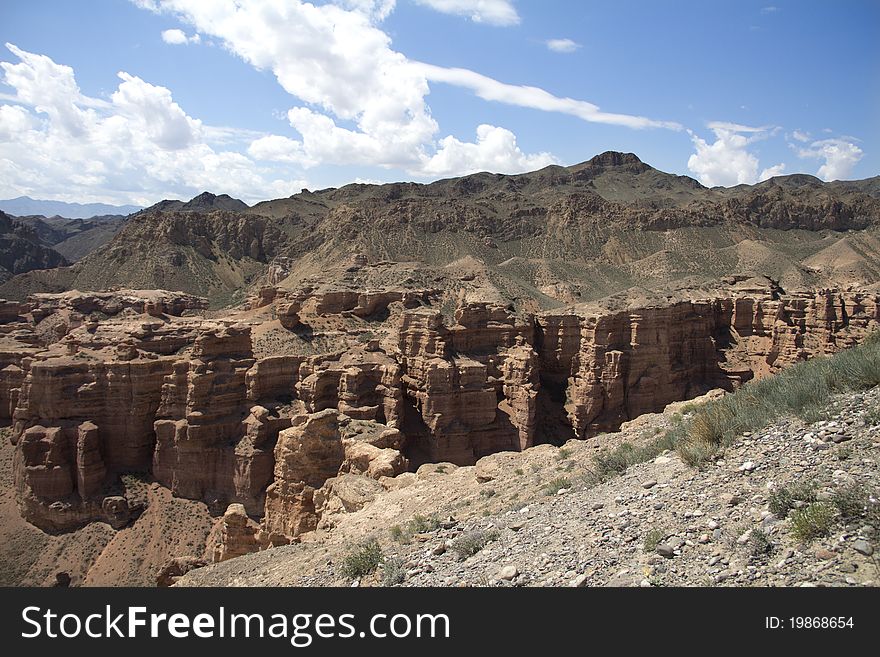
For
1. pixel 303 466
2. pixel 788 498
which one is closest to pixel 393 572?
pixel 788 498

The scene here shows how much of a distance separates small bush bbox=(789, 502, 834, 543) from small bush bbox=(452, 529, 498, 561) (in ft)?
13.8

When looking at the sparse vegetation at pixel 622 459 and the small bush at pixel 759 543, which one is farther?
the sparse vegetation at pixel 622 459

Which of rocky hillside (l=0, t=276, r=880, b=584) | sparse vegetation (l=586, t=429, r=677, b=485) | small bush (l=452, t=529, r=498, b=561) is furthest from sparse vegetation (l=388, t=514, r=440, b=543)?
rocky hillside (l=0, t=276, r=880, b=584)

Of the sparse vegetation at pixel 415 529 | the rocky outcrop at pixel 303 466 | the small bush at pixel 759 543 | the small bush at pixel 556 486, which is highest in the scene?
the small bush at pixel 759 543

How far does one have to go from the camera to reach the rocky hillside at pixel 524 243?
7500cm

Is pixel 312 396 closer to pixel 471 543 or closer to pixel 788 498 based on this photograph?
pixel 471 543

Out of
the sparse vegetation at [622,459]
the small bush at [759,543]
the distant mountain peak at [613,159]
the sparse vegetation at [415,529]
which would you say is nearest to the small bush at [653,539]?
the small bush at [759,543]

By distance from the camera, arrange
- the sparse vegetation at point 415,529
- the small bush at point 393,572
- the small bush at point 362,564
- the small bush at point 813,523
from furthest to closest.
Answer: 1. the sparse vegetation at point 415,529
2. the small bush at point 362,564
3. the small bush at point 393,572
4. the small bush at point 813,523

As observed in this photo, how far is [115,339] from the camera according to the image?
1286 inches

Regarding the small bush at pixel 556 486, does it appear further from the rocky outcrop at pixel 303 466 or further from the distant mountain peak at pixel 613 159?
the distant mountain peak at pixel 613 159

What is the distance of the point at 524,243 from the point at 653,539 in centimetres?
8946

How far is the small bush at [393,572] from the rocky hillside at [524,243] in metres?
57.5

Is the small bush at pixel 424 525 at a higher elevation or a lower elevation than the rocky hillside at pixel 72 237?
lower
